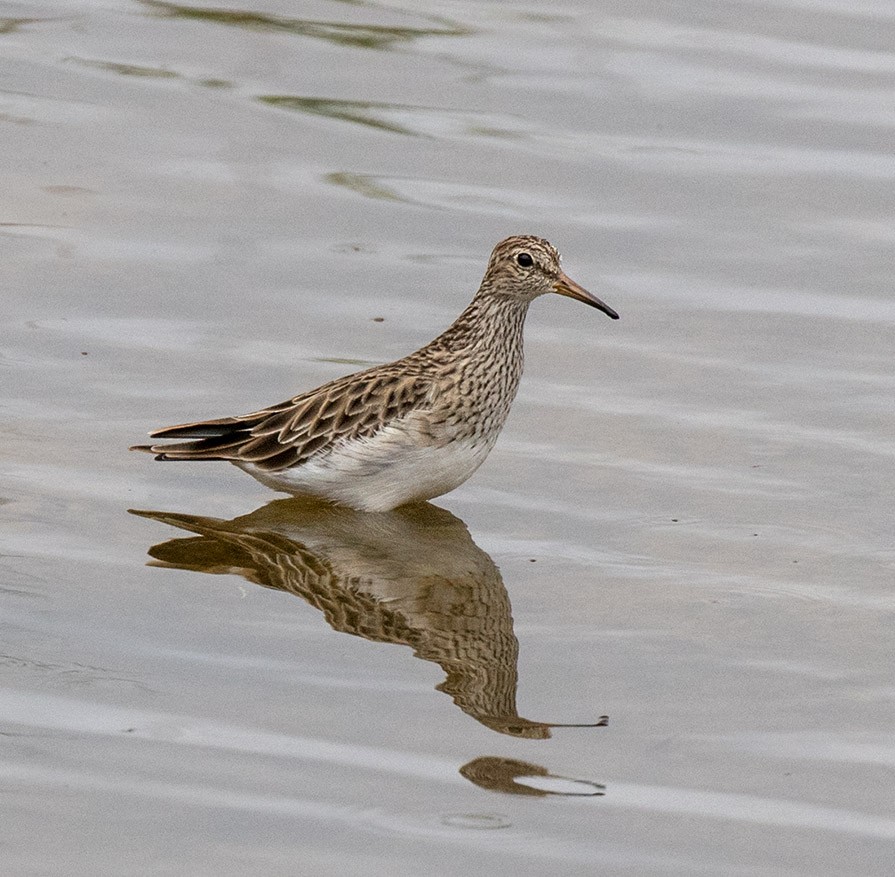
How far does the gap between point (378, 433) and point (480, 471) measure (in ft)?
2.85

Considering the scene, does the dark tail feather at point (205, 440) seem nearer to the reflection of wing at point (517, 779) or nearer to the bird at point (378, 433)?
the bird at point (378, 433)

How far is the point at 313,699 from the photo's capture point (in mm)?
7578

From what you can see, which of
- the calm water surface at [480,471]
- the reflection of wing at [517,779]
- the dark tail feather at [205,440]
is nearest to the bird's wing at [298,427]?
the dark tail feather at [205,440]

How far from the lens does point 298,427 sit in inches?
388

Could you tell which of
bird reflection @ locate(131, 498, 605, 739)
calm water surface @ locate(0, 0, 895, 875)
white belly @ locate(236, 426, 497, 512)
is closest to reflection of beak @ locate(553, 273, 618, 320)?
calm water surface @ locate(0, 0, 895, 875)

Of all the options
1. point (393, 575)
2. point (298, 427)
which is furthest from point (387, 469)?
point (393, 575)

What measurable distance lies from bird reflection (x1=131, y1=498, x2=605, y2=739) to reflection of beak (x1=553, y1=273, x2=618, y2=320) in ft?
4.18

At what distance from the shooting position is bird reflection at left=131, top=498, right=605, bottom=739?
7.98 metres

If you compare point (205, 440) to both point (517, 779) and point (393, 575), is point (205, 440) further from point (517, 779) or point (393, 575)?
point (517, 779)

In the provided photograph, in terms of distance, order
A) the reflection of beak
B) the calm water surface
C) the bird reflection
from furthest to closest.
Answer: the reflection of beak → the bird reflection → the calm water surface

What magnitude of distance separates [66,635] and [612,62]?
893cm

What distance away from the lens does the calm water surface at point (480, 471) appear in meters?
6.88

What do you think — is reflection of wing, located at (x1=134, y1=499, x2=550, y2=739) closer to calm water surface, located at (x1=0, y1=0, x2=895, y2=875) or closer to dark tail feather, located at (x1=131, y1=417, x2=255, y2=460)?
calm water surface, located at (x1=0, y1=0, x2=895, y2=875)

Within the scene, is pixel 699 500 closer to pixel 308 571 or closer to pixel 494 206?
pixel 308 571
